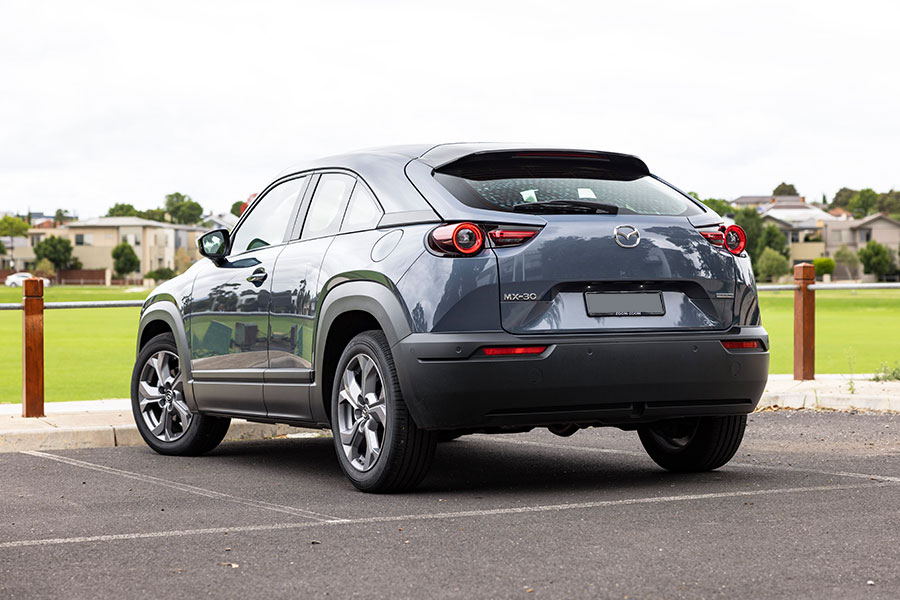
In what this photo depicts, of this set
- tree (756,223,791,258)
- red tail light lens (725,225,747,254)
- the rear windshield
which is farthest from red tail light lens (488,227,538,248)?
tree (756,223,791,258)

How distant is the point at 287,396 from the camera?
7.22 meters

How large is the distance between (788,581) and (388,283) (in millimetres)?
2645

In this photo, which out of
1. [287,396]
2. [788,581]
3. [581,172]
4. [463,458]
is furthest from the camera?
[463,458]

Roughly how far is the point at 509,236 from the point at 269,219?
2.31 m

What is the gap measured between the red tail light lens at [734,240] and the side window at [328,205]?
203 centimetres

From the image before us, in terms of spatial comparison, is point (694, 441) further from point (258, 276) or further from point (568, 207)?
point (258, 276)

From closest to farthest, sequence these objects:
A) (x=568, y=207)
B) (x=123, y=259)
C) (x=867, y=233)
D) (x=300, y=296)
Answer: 1. (x=568, y=207)
2. (x=300, y=296)
3. (x=123, y=259)
4. (x=867, y=233)

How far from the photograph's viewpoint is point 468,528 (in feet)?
17.8

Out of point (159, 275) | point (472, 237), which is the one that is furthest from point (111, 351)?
point (159, 275)

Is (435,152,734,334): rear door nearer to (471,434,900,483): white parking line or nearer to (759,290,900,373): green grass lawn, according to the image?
(471,434,900,483): white parking line

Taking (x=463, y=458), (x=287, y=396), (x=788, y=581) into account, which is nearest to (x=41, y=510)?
(x=287, y=396)

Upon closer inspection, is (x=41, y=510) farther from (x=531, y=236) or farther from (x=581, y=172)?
(x=581, y=172)

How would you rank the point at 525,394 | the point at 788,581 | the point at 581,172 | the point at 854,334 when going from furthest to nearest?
1. the point at 854,334
2. the point at 581,172
3. the point at 525,394
4. the point at 788,581

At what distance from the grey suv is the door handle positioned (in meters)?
0.04
